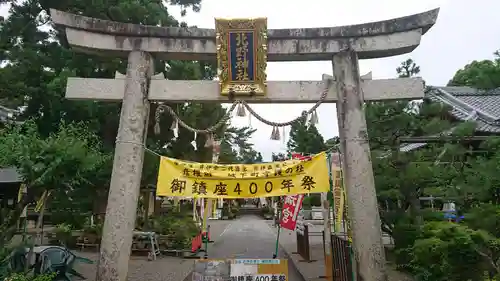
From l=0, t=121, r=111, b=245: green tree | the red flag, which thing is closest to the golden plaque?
l=0, t=121, r=111, b=245: green tree

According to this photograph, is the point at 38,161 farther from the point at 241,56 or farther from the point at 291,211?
the point at 291,211

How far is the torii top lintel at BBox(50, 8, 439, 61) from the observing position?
261 inches

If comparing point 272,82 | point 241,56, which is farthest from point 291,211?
point 241,56

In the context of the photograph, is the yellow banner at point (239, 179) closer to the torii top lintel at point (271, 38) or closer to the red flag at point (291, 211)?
the torii top lintel at point (271, 38)

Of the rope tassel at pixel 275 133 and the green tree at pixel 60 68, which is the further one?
the green tree at pixel 60 68

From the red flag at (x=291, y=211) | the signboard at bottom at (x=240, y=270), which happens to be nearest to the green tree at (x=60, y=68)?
the red flag at (x=291, y=211)

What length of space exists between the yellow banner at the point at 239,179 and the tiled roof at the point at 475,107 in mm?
8211

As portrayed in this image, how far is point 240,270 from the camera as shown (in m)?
6.94

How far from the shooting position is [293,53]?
689cm

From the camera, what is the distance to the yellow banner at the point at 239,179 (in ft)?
21.4

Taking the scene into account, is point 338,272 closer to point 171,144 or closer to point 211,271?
point 211,271

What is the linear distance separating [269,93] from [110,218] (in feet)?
11.9

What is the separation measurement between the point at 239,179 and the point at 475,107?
14297 millimetres

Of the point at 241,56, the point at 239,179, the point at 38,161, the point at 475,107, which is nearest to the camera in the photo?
the point at 239,179
